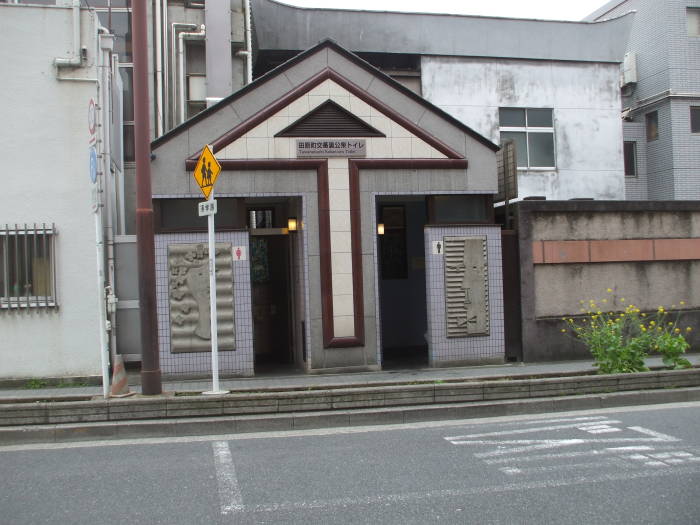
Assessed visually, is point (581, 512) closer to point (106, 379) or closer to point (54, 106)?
point (106, 379)

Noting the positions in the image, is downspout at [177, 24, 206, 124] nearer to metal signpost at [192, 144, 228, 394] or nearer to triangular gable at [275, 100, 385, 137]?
triangular gable at [275, 100, 385, 137]

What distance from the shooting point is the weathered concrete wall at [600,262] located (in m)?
13.7

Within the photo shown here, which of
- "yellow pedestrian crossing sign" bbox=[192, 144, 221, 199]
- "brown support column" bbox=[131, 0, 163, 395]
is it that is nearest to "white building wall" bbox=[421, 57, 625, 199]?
"yellow pedestrian crossing sign" bbox=[192, 144, 221, 199]

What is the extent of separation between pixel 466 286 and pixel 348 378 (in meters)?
2.88

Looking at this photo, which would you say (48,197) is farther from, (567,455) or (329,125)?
(567,455)

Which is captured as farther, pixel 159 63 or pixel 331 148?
pixel 159 63

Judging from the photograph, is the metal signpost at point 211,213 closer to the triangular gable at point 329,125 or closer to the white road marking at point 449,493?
Answer: the triangular gable at point 329,125

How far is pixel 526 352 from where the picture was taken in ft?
44.5

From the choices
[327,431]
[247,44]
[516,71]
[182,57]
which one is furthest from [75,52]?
[516,71]

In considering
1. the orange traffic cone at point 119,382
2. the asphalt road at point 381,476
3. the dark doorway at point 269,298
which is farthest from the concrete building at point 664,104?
the orange traffic cone at point 119,382

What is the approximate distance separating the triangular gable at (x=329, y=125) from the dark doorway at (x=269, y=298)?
3016mm

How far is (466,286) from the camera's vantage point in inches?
516

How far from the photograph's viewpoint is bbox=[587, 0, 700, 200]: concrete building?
21.9 meters

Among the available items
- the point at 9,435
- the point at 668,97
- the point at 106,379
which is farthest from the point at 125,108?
the point at 668,97
